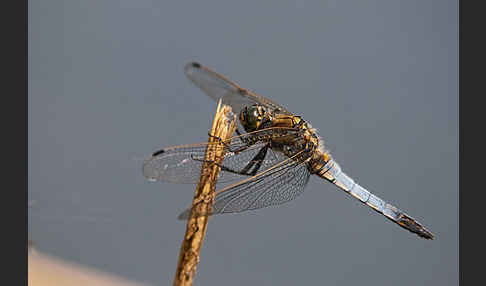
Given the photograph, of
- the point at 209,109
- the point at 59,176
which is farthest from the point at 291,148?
the point at 59,176

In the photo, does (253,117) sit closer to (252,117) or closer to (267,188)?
(252,117)

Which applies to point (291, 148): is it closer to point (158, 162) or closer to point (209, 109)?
point (158, 162)

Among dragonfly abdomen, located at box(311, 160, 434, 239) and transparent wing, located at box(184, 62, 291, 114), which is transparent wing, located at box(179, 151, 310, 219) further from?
transparent wing, located at box(184, 62, 291, 114)

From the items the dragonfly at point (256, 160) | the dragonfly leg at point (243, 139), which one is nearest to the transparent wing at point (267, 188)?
the dragonfly at point (256, 160)

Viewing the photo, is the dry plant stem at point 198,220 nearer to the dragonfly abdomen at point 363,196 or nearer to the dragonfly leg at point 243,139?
the dragonfly leg at point 243,139

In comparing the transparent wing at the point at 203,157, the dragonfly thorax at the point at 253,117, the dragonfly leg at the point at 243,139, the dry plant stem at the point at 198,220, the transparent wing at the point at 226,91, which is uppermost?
the transparent wing at the point at 226,91

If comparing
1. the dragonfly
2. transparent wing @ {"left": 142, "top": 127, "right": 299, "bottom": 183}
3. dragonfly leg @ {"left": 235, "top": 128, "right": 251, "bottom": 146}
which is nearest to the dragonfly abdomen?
the dragonfly
